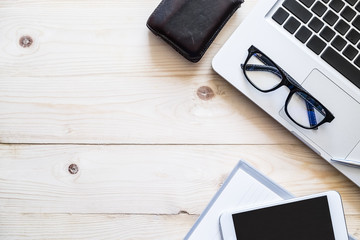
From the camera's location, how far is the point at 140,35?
0.80 meters

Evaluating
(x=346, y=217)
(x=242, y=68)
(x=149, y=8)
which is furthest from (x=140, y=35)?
(x=346, y=217)

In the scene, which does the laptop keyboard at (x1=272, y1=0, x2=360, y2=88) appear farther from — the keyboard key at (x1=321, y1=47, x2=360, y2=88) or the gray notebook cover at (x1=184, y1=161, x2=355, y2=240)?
the gray notebook cover at (x1=184, y1=161, x2=355, y2=240)

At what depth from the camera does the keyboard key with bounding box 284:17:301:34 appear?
2.43ft

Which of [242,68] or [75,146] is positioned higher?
[242,68]

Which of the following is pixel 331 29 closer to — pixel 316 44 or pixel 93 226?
pixel 316 44

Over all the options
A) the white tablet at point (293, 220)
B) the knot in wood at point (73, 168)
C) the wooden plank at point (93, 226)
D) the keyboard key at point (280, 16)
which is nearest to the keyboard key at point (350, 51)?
the keyboard key at point (280, 16)

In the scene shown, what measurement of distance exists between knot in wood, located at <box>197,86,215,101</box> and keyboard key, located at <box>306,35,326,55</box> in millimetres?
173

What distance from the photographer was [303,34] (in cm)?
74

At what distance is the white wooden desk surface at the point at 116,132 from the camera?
2.60ft

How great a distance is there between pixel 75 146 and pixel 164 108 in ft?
0.54

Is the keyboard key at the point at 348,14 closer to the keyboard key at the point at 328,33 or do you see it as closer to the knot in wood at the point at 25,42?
the keyboard key at the point at 328,33

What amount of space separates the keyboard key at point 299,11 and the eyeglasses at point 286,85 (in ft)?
0.26

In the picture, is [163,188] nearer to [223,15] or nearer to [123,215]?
[123,215]

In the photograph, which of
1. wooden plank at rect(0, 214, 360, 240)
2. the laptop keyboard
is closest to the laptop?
the laptop keyboard
